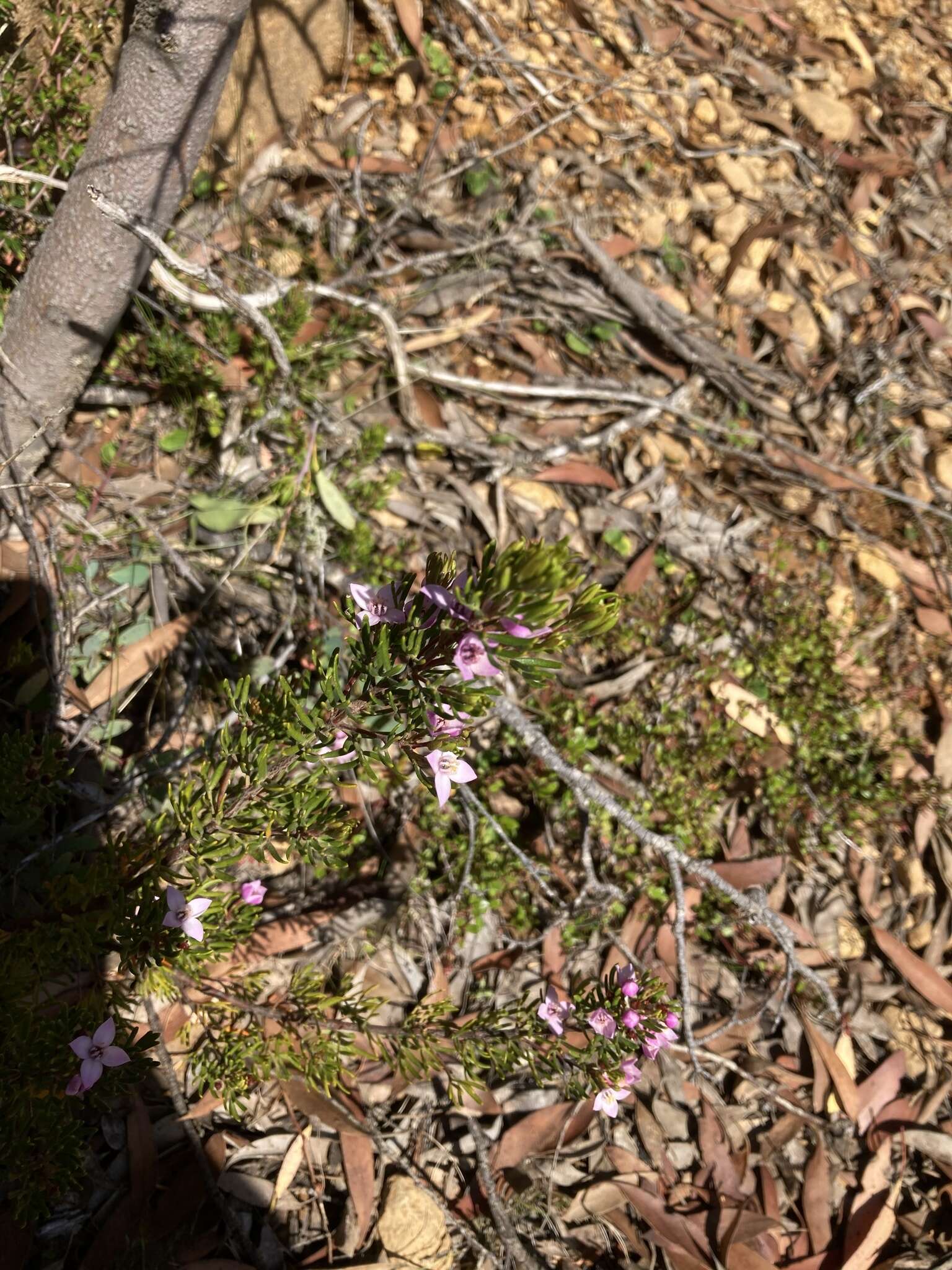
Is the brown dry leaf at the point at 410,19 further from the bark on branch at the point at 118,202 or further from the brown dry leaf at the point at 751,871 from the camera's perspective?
the brown dry leaf at the point at 751,871

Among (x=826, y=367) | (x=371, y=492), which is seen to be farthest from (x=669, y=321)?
(x=371, y=492)

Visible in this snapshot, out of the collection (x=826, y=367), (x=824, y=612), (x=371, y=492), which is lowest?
(x=824, y=612)

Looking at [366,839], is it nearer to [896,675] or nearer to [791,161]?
[896,675]

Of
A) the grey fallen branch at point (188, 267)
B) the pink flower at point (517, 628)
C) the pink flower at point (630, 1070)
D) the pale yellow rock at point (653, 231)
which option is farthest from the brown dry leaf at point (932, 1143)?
the pale yellow rock at point (653, 231)

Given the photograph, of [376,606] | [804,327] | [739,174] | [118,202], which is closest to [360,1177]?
[376,606]

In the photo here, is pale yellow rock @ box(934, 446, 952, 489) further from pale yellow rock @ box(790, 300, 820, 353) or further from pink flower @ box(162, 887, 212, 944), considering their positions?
pink flower @ box(162, 887, 212, 944)

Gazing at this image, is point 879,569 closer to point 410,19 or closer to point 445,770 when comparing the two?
point 445,770
